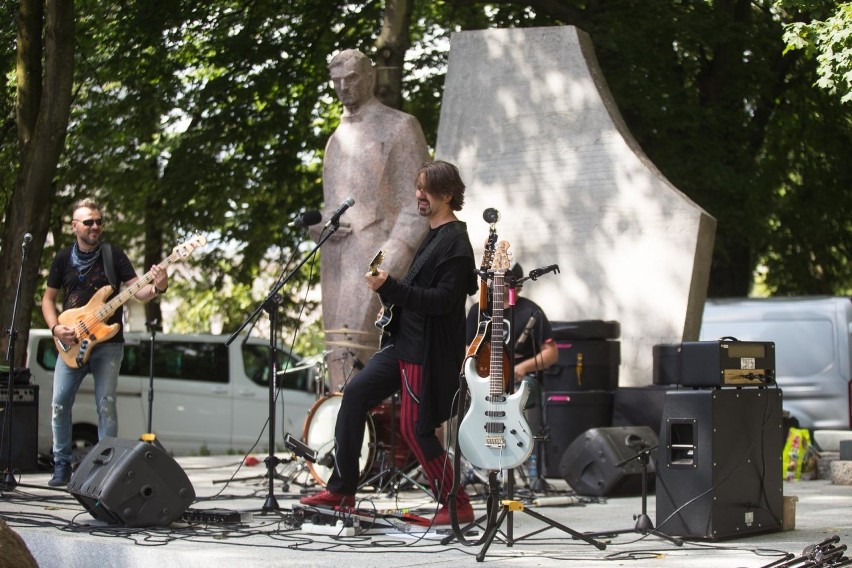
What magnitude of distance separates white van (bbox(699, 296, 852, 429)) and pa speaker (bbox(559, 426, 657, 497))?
15.4 feet

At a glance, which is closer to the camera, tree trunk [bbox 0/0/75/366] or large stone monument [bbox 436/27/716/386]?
large stone monument [bbox 436/27/716/386]

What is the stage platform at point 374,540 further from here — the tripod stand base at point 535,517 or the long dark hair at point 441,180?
the long dark hair at point 441,180

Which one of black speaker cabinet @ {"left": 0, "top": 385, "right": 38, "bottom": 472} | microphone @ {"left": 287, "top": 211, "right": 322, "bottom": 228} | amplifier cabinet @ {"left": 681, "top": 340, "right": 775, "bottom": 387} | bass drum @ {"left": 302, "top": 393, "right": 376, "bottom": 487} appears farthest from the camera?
black speaker cabinet @ {"left": 0, "top": 385, "right": 38, "bottom": 472}

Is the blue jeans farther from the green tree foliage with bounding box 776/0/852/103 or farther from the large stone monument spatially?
the green tree foliage with bounding box 776/0/852/103

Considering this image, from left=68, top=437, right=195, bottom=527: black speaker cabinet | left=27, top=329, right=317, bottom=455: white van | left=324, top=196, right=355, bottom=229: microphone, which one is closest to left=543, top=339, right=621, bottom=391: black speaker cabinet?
left=324, top=196, right=355, bottom=229: microphone

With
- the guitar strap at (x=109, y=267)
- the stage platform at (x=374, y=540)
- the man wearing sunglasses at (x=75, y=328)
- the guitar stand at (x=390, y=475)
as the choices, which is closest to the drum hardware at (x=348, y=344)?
the guitar stand at (x=390, y=475)

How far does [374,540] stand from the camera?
6473 millimetres

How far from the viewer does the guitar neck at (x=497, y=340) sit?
605 centimetres

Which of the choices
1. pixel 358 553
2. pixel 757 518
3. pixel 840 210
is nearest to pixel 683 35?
pixel 840 210

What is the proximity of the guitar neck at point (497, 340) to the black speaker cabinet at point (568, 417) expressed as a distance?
3.98 metres

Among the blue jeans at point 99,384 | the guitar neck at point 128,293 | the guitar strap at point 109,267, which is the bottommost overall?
the blue jeans at point 99,384

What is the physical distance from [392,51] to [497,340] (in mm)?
5802

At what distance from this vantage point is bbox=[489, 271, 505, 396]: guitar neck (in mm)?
6047

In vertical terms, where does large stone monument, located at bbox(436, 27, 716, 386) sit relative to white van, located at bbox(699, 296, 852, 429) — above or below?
above
